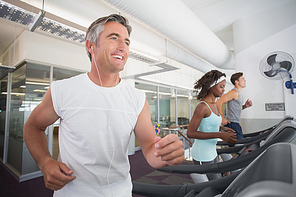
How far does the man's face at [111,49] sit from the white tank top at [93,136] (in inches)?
5.0

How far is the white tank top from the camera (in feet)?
2.71

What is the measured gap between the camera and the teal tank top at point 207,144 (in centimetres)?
175

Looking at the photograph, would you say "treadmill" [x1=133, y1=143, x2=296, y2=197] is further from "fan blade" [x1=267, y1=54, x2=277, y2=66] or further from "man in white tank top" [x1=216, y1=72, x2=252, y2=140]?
"fan blade" [x1=267, y1=54, x2=277, y2=66]

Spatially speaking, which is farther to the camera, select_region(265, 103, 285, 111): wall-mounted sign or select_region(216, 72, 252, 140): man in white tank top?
select_region(265, 103, 285, 111): wall-mounted sign

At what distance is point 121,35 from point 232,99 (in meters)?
2.42

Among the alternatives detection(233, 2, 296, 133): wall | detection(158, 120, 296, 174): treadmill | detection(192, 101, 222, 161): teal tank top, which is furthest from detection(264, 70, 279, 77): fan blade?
detection(158, 120, 296, 174): treadmill

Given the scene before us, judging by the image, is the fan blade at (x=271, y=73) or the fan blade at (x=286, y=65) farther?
the fan blade at (x=271, y=73)

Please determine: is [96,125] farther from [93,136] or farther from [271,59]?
[271,59]

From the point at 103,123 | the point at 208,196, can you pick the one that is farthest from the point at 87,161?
the point at 208,196

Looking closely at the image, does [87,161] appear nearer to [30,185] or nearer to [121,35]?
[121,35]

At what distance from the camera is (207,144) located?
176 centimetres

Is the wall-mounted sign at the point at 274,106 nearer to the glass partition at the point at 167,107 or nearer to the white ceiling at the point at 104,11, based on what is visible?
the white ceiling at the point at 104,11

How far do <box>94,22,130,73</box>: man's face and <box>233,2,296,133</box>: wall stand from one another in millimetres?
3470

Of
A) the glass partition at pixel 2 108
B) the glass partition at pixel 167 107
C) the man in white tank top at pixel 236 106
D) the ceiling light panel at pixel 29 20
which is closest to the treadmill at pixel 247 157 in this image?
the man in white tank top at pixel 236 106
